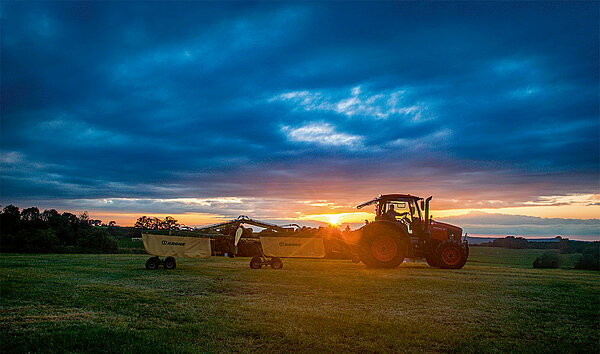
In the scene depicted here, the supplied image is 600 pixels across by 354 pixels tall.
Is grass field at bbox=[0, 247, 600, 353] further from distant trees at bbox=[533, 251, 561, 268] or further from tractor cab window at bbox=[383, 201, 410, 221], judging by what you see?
distant trees at bbox=[533, 251, 561, 268]

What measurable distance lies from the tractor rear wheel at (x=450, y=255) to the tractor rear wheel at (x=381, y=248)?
1.46 metres

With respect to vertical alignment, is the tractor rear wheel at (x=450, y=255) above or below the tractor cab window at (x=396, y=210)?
below

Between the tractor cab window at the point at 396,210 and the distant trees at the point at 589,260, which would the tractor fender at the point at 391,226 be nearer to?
the tractor cab window at the point at 396,210

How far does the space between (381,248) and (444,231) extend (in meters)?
2.62

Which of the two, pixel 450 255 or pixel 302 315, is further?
pixel 450 255

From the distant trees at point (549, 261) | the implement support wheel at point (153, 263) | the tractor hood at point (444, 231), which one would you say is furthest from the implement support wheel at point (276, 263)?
the distant trees at point (549, 261)

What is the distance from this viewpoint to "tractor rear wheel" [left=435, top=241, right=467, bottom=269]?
45.2ft

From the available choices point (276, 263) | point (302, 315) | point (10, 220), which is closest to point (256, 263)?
point (276, 263)

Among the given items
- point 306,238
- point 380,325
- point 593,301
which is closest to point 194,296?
point 380,325

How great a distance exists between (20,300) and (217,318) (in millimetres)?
4938

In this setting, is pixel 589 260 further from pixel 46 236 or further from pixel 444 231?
pixel 46 236

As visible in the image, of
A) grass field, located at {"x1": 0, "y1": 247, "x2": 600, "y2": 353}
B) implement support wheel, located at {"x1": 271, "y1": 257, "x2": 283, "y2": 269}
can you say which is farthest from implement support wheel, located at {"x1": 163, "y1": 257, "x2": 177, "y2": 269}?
grass field, located at {"x1": 0, "y1": 247, "x2": 600, "y2": 353}

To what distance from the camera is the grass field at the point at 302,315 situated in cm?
550

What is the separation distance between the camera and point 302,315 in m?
6.97
